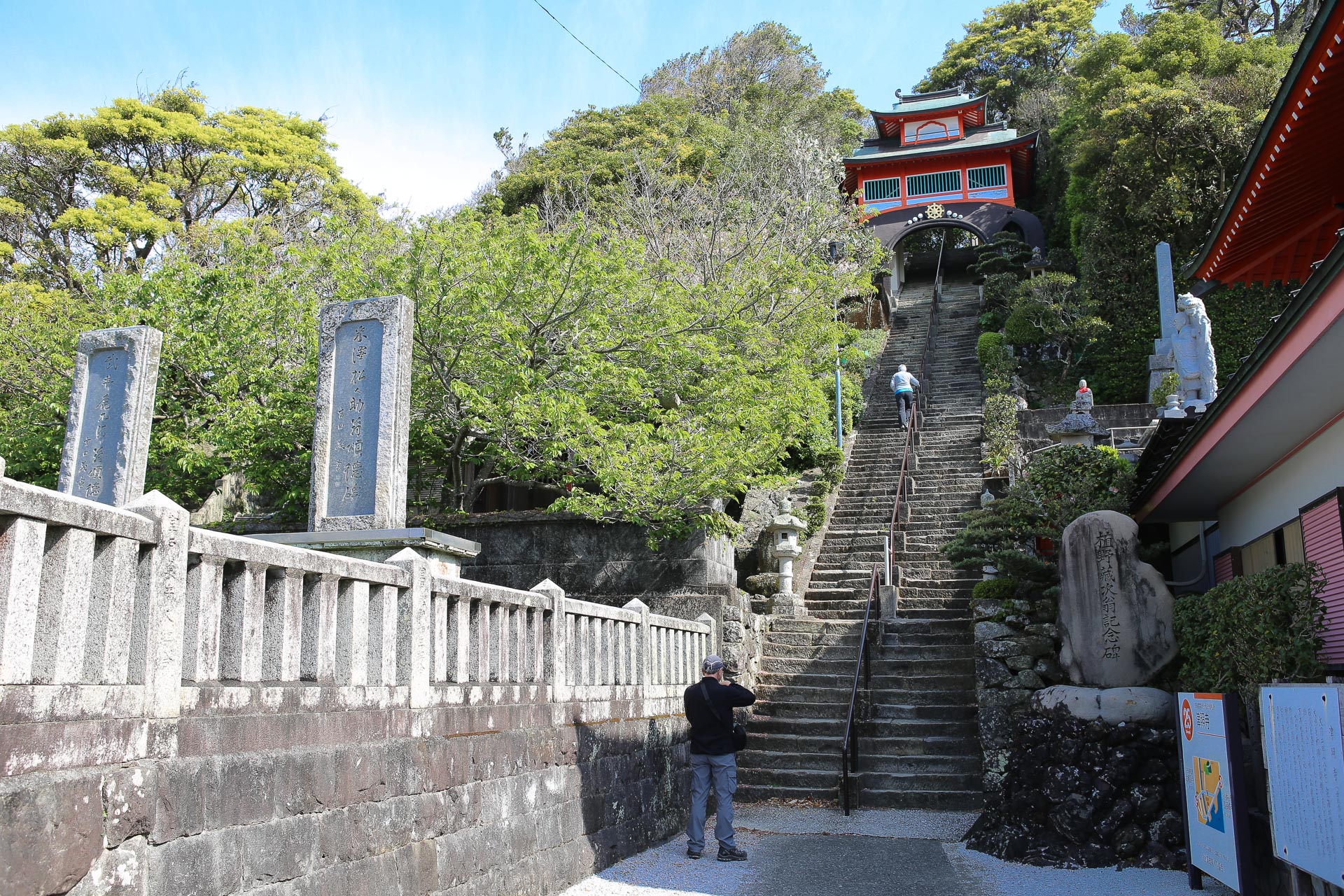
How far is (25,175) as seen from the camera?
75.6ft

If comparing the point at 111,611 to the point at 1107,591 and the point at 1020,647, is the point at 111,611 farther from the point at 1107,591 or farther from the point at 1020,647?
the point at 1020,647

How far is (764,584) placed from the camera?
14648 mm

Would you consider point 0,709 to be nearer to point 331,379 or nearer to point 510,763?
point 510,763

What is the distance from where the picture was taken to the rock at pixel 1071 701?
902 cm

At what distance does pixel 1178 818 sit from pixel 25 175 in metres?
26.3

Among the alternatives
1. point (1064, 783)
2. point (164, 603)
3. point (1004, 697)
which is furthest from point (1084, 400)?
point (164, 603)

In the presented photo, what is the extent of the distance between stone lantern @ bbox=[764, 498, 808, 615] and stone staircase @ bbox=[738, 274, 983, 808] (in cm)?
31

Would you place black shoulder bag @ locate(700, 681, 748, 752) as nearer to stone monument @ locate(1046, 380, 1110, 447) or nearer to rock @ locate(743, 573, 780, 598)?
rock @ locate(743, 573, 780, 598)

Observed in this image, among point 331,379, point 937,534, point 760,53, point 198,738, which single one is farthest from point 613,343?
point 760,53

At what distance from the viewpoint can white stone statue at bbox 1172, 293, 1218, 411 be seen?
13766 millimetres

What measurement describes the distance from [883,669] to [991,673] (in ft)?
7.69

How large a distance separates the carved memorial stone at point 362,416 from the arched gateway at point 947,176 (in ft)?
107

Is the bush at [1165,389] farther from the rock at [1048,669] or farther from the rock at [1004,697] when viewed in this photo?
the rock at [1004,697]

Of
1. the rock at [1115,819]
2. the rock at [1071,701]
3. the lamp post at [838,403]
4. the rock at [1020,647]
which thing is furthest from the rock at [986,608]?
the lamp post at [838,403]
